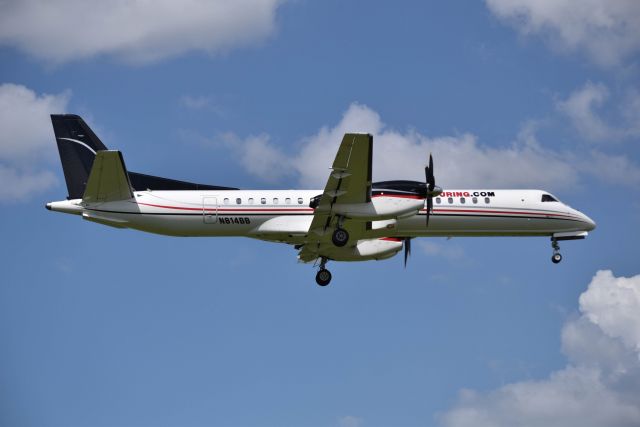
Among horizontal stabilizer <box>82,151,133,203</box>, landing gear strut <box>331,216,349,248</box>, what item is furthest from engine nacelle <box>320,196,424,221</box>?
horizontal stabilizer <box>82,151,133,203</box>

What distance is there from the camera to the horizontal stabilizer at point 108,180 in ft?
129

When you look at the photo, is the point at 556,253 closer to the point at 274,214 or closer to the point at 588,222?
the point at 588,222

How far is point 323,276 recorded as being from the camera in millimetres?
44969

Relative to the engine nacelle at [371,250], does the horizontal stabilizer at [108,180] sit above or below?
above

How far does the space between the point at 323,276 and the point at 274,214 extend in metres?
4.20

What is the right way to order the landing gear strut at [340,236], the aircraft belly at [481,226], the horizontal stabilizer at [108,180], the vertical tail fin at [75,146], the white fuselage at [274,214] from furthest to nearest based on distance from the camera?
the aircraft belly at [481,226] < the vertical tail fin at [75,146] < the white fuselage at [274,214] < the landing gear strut at [340,236] < the horizontal stabilizer at [108,180]

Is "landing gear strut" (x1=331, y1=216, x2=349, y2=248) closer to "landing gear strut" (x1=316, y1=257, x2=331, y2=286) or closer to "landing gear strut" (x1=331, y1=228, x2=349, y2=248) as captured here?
"landing gear strut" (x1=331, y1=228, x2=349, y2=248)

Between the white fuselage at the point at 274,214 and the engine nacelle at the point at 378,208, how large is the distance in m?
0.06

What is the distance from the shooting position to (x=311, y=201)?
40719 millimetres

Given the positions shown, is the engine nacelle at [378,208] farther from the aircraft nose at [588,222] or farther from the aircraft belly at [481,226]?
the aircraft nose at [588,222]

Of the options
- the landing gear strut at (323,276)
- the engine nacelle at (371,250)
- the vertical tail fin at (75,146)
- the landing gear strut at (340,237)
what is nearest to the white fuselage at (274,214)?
the engine nacelle at (371,250)

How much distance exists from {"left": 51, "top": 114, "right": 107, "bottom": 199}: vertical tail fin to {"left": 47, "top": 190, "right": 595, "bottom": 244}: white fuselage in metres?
2.04

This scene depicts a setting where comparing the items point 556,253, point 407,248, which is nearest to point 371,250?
point 407,248

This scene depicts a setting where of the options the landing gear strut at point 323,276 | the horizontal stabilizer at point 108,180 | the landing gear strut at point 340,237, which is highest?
the horizontal stabilizer at point 108,180
